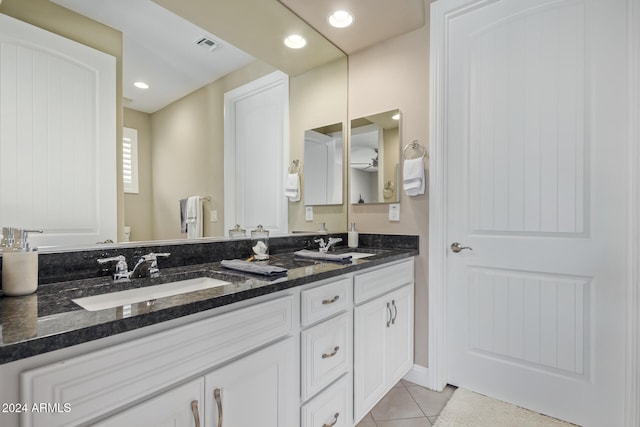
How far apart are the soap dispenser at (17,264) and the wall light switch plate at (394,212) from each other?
1832 millimetres

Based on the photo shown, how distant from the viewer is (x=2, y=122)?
985 millimetres

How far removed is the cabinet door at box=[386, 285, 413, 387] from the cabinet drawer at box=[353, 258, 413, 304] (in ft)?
0.18

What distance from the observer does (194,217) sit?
1.49m

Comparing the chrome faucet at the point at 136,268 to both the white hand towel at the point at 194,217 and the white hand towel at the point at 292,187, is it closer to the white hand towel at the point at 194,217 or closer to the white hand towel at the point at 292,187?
the white hand towel at the point at 194,217

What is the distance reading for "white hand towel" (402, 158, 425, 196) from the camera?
6.46 feet

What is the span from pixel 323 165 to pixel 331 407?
1.54 m

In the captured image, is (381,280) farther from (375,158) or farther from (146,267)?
(146,267)

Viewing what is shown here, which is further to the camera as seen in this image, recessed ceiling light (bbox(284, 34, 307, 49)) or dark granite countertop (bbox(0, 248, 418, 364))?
recessed ceiling light (bbox(284, 34, 307, 49))

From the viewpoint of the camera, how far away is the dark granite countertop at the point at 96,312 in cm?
60

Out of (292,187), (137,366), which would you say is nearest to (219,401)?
(137,366)

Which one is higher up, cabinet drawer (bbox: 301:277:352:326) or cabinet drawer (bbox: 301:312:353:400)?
cabinet drawer (bbox: 301:277:352:326)

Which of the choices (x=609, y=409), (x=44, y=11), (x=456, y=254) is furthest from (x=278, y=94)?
(x=609, y=409)

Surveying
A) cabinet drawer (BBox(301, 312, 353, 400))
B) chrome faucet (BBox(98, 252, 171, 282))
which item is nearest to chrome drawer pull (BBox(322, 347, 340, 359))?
cabinet drawer (BBox(301, 312, 353, 400))

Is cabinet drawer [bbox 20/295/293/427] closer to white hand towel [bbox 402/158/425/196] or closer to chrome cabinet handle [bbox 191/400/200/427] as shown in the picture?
chrome cabinet handle [bbox 191/400/200/427]
